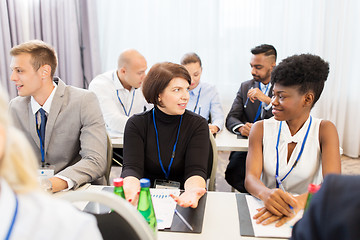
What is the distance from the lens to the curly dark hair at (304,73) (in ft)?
5.37

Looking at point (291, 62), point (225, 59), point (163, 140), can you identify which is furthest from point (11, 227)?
point (225, 59)

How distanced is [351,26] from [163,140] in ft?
10.3

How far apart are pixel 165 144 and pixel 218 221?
65 centimetres

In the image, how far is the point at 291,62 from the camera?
1.67 metres

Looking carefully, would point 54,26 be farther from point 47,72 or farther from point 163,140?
point 163,140

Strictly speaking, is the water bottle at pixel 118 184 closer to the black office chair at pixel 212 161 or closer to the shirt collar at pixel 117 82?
the black office chair at pixel 212 161

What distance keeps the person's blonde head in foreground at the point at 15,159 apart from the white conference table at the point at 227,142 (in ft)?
5.69

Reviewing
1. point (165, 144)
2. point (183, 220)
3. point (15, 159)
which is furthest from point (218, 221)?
point (15, 159)

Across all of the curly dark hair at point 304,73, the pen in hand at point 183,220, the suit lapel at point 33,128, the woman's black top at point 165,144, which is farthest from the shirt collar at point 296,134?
the suit lapel at point 33,128

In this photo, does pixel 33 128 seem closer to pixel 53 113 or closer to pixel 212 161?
pixel 53 113

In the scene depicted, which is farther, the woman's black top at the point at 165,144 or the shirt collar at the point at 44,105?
the shirt collar at the point at 44,105

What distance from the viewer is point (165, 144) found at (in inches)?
71.4

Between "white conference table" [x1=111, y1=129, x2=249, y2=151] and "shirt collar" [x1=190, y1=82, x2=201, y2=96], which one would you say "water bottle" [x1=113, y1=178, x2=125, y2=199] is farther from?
"shirt collar" [x1=190, y1=82, x2=201, y2=96]

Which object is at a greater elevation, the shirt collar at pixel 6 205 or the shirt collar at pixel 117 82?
the shirt collar at pixel 6 205
